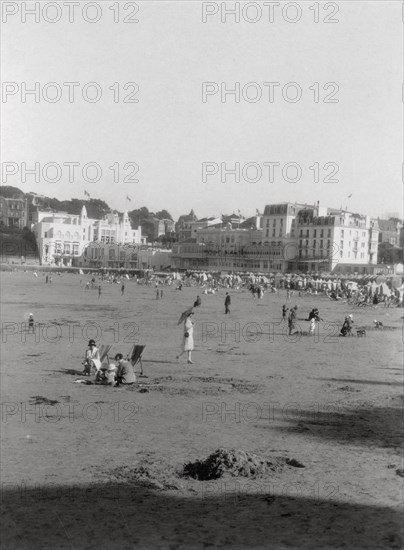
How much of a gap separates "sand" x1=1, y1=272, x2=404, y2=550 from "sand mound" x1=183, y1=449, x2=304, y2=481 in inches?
2.7

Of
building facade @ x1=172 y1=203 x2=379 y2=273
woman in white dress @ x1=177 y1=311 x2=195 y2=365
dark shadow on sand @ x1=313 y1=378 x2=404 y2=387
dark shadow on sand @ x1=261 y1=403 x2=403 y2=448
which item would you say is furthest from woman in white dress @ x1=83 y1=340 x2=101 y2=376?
building facade @ x1=172 y1=203 x2=379 y2=273

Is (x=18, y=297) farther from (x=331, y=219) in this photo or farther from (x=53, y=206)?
(x=53, y=206)

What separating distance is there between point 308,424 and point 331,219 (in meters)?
36.4

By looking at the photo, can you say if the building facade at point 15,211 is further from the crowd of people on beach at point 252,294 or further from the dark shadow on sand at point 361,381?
the dark shadow on sand at point 361,381

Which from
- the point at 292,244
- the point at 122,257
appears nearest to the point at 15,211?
the point at 122,257

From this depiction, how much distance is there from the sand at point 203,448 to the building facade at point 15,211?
62525mm

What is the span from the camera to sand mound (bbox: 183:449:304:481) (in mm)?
6980

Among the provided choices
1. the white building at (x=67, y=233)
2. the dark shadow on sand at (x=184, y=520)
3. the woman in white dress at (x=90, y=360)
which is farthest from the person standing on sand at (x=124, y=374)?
the white building at (x=67, y=233)

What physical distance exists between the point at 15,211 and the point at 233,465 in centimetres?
Answer: 7361


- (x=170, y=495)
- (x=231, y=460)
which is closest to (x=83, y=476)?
(x=170, y=495)

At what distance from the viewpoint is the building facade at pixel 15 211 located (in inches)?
2963

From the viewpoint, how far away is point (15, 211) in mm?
75875

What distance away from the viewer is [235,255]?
6612cm

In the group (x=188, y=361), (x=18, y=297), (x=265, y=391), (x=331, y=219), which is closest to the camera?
(x=265, y=391)
